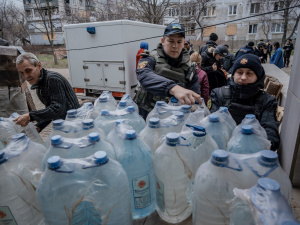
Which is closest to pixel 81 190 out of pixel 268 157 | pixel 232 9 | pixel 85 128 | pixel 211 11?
pixel 85 128

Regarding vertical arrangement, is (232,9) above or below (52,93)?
above

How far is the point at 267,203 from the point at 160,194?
0.77 m

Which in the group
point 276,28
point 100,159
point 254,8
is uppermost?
point 254,8

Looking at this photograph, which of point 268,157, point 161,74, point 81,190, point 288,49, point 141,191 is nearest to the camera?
point 268,157

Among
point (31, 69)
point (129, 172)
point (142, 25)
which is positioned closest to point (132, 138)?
point (129, 172)

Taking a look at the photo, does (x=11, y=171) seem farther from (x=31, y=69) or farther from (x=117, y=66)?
(x=117, y=66)

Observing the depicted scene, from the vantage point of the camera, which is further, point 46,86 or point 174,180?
point 46,86

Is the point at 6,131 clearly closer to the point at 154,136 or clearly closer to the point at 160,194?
the point at 154,136

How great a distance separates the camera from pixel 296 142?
5.12 ft

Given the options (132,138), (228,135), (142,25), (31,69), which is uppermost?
(142,25)

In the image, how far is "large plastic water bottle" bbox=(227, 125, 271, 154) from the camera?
4.77 feet

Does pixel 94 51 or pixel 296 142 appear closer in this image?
pixel 296 142

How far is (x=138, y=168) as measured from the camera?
144 cm

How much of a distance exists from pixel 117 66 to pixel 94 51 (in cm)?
106
